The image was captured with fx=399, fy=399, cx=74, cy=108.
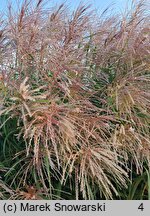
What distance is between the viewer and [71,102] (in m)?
1.44

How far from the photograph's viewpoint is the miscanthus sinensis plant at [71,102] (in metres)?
1.34

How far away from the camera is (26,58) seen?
5.07 feet

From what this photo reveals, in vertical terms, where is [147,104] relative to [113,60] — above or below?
below

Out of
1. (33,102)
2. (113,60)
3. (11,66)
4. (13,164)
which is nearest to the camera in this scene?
(33,102)

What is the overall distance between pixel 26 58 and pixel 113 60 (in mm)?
370

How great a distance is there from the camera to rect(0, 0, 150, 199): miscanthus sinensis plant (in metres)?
1.34

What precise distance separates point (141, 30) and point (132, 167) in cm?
58

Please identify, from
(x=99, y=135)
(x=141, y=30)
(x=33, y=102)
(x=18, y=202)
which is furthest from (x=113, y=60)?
(x=18, y=202)

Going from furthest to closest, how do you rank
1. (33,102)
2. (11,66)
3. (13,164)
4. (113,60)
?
(113,60), (11,66), (13,164), (33,102)

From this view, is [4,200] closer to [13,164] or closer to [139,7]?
[13,164]

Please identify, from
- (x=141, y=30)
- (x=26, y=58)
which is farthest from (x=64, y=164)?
(x=141, y=30)

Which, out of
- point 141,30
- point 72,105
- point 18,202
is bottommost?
point 18,202

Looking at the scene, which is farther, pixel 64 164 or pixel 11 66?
pixel 11 66

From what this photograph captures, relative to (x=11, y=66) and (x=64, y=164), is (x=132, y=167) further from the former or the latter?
(x=11, y=66)
